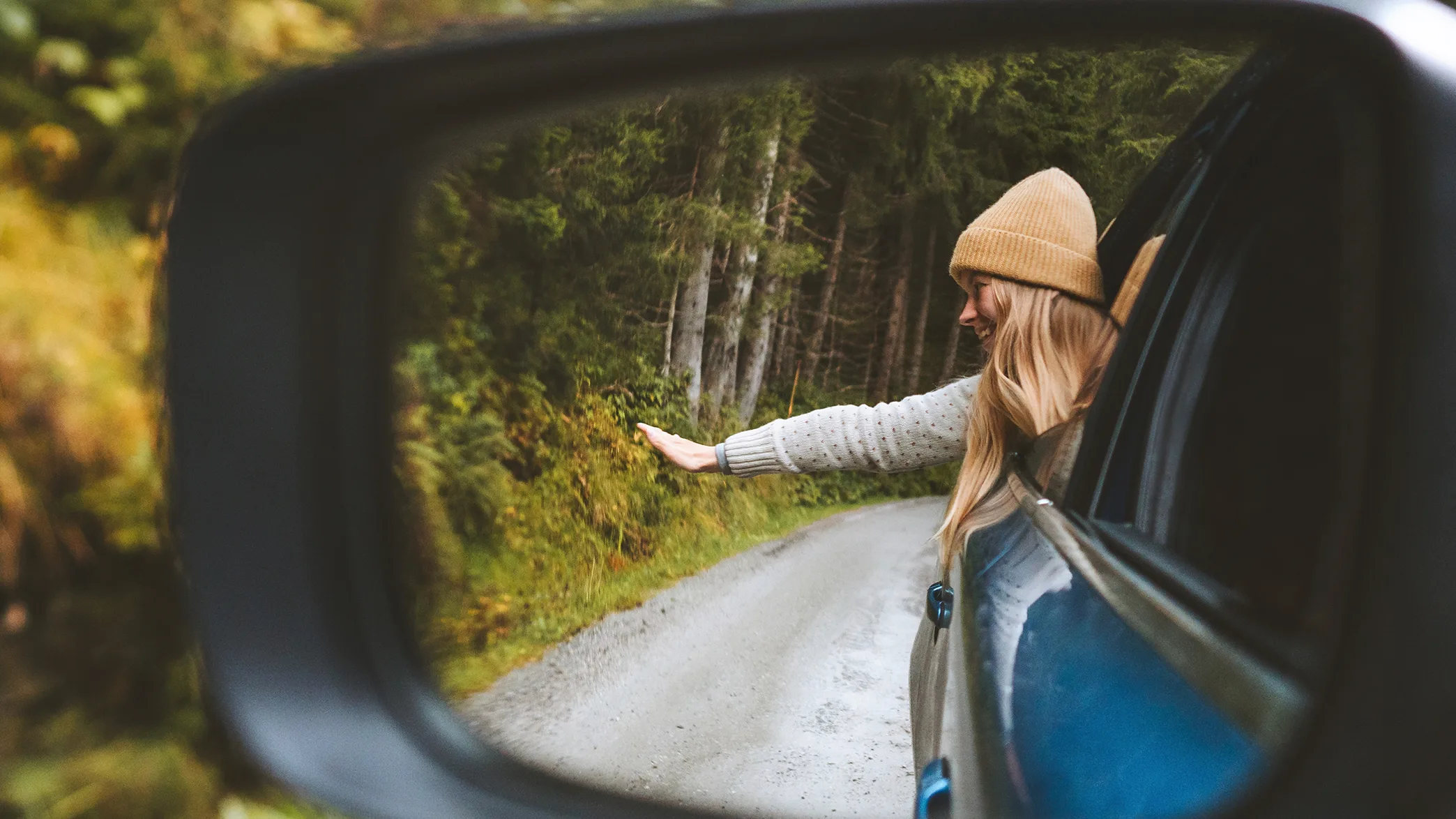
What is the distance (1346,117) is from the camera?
33.6 inches

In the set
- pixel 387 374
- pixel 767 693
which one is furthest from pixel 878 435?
pixel 387 374

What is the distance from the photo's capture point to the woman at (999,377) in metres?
1.14

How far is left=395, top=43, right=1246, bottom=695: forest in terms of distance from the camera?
1.14 m

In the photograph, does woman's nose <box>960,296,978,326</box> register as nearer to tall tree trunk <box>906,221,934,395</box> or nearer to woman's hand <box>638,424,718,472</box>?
tall tree trunk <box>906,221,934,395</box>

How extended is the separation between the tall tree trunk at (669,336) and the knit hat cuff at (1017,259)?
438 millimetres

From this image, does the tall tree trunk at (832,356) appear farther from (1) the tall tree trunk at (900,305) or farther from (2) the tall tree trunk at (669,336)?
(2) the tall tree trunk at (669,336)

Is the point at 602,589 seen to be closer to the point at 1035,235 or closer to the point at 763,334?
the point at 763,334

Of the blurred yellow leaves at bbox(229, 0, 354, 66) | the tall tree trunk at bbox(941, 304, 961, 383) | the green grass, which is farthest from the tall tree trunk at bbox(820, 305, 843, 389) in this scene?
the blurred yellow leaves at bbox(229, 0, 354, 66)

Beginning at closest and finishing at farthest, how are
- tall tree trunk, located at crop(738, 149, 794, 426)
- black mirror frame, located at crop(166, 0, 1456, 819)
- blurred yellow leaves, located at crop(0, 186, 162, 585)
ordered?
black mirror frame, located at crop(166, 0, 1456, 819) < tall tree trunk, located at crop(738, 149, 794, 426) < blurred yellow leaves, located at crop(0, 186, 162, 585)

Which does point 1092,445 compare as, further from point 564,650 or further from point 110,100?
point 110,100

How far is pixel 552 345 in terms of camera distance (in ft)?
5.76

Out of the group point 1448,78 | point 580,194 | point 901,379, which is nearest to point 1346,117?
point 1448,78

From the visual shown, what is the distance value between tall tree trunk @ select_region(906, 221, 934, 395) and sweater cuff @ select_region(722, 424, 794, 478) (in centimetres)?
21

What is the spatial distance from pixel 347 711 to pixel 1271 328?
4.42ft
